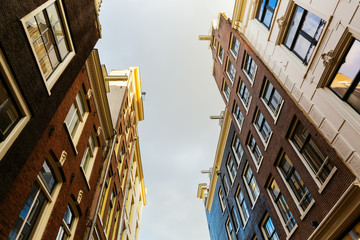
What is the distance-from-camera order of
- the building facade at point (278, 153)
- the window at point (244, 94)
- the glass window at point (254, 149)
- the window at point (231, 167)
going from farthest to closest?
1. the window at point (231, 167)
2. the window at point (244, 94)
3. the glass window at point (254, 149)
4. the building facade at point (278, 153)

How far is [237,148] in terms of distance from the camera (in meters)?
27.6

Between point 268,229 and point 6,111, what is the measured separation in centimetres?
1822

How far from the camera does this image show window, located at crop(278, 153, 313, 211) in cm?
1389

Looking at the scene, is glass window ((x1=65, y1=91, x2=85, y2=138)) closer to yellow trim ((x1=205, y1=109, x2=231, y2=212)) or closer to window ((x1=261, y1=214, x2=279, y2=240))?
window ((x1=261, y1=214, x2=279, y2=240))

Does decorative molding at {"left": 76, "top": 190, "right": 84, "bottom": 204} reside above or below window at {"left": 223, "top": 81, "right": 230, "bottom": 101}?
below

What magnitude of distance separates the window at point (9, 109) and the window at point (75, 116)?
16.5 ft

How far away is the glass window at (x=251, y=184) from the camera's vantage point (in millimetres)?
21502

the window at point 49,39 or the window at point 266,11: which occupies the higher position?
the window at point 266,11

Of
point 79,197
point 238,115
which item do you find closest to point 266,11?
point 238,115

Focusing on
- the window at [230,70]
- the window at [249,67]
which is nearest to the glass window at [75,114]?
the window at [249,67]

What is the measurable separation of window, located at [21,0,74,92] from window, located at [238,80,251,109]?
52.3 feet

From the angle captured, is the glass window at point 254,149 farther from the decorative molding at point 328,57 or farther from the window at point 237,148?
the decorative molding at point 328,57

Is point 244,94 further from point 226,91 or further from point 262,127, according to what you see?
point 226,91

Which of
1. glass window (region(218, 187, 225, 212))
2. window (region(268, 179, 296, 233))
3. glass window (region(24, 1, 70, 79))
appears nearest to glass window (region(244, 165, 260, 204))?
window (region(268, 179, 296, 233))
